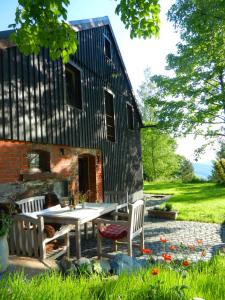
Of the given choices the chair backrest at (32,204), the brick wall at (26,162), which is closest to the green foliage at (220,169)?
the brick wall at (26,162)

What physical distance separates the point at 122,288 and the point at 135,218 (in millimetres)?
2900

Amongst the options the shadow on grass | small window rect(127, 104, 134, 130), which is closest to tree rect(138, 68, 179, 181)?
the shadow on grass

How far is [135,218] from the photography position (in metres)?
5.46

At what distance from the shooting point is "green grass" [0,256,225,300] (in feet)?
7.80

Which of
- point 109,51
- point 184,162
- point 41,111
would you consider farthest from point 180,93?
point 184,162

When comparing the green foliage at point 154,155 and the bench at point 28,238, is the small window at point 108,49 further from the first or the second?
the green foliage at point 154,155

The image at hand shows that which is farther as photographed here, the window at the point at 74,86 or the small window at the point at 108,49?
the small window at the point at 108,49

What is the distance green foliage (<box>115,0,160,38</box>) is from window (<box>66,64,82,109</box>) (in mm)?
5271

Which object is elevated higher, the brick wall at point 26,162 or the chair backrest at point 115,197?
the brick wall at point 26,162

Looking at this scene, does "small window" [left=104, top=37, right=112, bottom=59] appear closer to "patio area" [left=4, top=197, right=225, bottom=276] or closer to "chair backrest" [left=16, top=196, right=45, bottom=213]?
"patio area" [left=4, top=197, right=225, bottom=276]

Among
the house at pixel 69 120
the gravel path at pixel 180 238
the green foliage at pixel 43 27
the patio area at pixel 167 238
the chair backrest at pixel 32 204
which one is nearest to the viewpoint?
the green foliage at pixel 43 27

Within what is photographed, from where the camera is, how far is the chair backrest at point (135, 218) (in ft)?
17.0

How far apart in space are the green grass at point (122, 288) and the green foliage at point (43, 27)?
2996 millimetres

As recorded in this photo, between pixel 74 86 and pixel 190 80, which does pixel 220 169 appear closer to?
pixel 190 80
